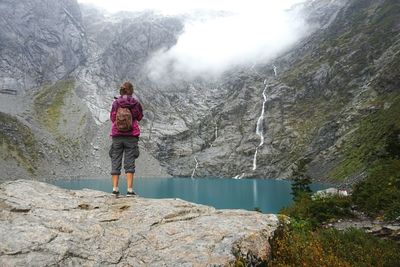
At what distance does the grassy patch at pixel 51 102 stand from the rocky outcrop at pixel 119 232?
164464mm

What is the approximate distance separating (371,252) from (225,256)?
3489 mm

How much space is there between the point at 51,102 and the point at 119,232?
18397cm

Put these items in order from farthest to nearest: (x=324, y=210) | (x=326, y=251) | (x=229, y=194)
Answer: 1. (x=229, y=194)
2. (x=324, y=210)
3. (x=326, y=251)

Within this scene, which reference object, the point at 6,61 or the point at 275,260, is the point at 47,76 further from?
the point at 275,260

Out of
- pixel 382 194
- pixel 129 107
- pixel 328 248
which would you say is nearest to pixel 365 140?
pixel 382 194

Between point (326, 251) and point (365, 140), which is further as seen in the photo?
point (365, 140)

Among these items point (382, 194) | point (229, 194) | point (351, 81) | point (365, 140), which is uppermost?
point (351, 81)

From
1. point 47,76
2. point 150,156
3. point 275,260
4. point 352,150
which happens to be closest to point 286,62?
point 150,156

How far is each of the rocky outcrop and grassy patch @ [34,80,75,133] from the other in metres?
164

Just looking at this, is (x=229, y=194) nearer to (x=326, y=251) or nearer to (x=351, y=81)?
(x=326, y=251)

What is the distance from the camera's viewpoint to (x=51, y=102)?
180 metres

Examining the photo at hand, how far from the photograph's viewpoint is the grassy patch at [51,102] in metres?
168

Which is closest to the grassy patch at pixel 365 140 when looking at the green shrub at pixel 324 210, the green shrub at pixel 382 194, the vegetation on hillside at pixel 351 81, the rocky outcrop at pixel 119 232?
the vegetation on hillside at pixel 351 81

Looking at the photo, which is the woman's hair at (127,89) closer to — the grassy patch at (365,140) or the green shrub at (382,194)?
the green shrub at (382,194)
